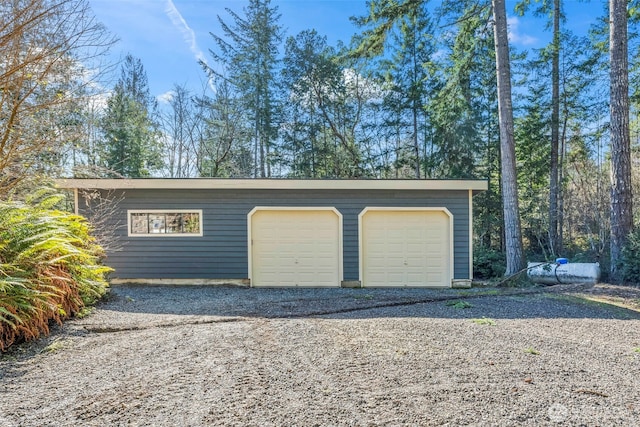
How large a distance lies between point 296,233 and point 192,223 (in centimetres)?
226

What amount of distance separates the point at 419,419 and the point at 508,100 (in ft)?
28.1

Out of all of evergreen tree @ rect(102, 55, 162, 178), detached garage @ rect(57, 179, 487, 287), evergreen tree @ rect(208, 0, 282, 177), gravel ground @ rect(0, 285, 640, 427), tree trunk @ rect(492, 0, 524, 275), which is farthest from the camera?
evergreen tree @ rect(208, 0, 282, 177)

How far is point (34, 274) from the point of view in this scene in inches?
142

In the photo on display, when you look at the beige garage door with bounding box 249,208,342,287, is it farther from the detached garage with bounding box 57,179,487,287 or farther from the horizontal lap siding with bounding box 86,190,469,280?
the horizontal lap siding with bounding box 86,190,469,280

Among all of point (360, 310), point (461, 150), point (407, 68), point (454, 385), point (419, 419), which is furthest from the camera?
point (407, 68)

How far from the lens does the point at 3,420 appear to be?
200 centimetres

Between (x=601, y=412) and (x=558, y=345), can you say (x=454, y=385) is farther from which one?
(x=558, y=345)

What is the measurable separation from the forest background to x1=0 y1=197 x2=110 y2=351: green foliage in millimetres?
2368

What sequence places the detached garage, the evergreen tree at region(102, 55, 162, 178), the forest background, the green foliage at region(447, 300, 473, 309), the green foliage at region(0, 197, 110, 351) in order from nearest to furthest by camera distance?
1. the green foliage at region(0, 197, 110, 351)
2. the green foliage at region(447, 300, 473, 309)
3. the detached garage
4. the forest background
5. the evergreen tree at region(102, 55, 162, 178)

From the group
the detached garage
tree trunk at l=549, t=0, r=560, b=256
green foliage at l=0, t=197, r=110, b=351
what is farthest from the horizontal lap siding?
tree trunk at l=549, t=0, r=560, b=256

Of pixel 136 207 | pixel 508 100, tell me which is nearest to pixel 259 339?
pixel 136 207

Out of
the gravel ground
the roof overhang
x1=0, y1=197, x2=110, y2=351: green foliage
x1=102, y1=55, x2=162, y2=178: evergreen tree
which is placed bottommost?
the gravel ground

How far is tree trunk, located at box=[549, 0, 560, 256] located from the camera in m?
11.9

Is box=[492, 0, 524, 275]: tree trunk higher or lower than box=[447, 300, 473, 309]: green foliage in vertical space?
higher
